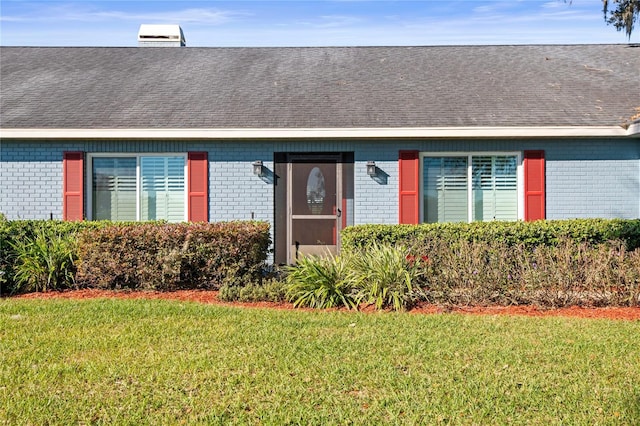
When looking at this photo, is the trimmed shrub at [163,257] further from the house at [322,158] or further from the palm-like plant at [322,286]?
the house at [322,158]

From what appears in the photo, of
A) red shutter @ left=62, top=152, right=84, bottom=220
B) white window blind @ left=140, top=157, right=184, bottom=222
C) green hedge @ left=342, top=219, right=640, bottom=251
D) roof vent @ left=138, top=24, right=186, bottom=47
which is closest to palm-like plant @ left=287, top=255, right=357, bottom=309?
green hedge @ left=342, top=219, right=640, bottom=251

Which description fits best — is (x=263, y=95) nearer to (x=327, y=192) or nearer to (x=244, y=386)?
(x=327, y=192)

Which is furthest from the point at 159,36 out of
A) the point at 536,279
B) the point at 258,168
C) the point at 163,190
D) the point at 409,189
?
the point at 536,279

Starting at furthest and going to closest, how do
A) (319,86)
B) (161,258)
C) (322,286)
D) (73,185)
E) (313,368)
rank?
1. (319,86)
2. (73,185)
3. (161,258)
4. (322,286)
5. (313,368)

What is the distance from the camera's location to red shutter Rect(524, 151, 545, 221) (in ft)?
32.4

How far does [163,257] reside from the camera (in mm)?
7699

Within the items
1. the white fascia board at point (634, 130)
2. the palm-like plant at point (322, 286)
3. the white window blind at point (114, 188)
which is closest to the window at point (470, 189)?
the white fascia board at point (634, 130)

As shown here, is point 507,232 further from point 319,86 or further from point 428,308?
point 319,86

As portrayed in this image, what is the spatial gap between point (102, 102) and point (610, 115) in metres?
8.82

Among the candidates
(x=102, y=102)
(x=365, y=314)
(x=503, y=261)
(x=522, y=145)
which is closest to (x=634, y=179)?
(x=522, y=145)

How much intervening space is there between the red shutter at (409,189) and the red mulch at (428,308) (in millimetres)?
3275

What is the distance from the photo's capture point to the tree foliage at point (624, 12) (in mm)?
9832

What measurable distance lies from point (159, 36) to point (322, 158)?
6.75 meters

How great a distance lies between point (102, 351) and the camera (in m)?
4.91
